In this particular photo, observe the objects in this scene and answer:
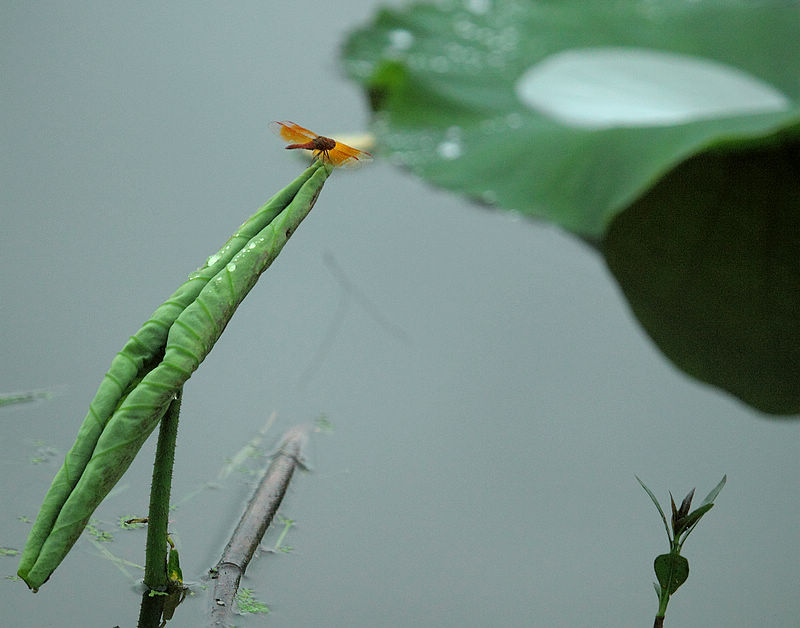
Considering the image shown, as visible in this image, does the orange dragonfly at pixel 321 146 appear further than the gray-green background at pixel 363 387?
No

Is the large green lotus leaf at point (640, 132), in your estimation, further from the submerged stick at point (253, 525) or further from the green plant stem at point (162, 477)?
the green plant stem at point (162, 477)

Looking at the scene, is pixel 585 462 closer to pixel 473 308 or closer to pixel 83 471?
pixel 473 308

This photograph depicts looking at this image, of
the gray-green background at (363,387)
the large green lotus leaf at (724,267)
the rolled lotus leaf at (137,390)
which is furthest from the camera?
the large green lotus leaf at (724,267)

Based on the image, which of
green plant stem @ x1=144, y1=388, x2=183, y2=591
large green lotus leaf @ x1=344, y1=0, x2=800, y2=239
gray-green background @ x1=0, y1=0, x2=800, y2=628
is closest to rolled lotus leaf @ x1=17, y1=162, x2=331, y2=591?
green plant stem @ x1=144, y1=388, x2=183, y2=591

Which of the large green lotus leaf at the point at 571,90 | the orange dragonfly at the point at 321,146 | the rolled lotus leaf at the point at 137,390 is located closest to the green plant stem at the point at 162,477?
the rolled lotus leaf at the point at 137,390

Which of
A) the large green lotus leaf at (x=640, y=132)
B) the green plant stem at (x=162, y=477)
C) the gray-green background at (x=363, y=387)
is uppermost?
the large green lotus leaf at (x=640, y=132)

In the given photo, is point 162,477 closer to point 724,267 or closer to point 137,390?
point 137,390

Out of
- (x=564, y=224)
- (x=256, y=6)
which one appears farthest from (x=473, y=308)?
(x=256, y=6)
